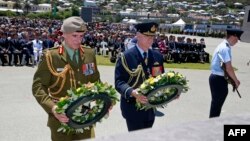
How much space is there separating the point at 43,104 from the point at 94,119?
43 cm

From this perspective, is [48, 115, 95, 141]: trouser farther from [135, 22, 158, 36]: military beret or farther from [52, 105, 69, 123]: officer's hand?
[135, 22, 158, 36]: military beret

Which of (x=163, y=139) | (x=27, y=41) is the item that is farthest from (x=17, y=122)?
(x=27, y=41)

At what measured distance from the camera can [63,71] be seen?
3582 mm

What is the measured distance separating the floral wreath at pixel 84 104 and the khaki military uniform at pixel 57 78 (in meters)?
0.12

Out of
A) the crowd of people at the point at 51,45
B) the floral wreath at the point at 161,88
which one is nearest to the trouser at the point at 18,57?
the crowd of people at the point at 51,45

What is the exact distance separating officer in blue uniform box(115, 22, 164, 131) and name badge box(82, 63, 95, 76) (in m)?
0.74

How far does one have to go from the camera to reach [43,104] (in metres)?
3.42

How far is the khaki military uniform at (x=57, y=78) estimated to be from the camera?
352 centimetres

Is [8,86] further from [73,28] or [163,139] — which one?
[163,139]

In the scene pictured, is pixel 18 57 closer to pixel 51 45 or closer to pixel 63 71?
pixel 51 45

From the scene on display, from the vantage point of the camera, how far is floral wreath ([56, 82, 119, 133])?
10.7 feet

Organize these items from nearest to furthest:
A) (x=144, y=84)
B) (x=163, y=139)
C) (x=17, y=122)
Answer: (x=163, y=139) < (x=144, y=84) < (x=17, y=122)

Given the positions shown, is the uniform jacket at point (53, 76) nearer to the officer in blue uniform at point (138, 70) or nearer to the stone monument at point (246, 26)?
the officer in blue uniform at point (138, 70)

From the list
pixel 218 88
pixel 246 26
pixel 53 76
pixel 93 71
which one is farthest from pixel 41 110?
pixel 53 76
